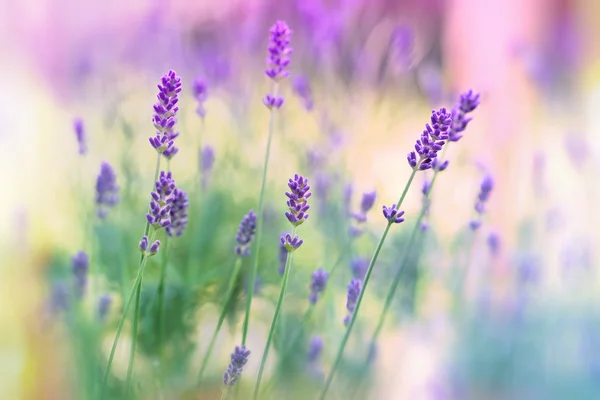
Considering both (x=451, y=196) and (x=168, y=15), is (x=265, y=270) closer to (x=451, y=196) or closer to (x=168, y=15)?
(x=451, y=196)

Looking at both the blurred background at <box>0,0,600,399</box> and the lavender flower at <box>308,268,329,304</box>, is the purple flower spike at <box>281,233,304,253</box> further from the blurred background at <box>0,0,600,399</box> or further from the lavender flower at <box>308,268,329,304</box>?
the blurred background at <box>0,0,600,399</box>

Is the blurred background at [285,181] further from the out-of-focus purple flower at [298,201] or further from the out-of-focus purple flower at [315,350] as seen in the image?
the out-of-focus purple flower at [298,201]

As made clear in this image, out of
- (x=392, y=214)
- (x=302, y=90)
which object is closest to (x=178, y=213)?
(x=392, y=214)

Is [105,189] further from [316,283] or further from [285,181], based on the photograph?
[285,181]

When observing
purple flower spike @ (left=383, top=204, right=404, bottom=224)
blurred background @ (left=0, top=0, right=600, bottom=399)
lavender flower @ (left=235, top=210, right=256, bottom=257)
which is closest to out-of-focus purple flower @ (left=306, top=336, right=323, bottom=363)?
blurred background @ (left=0, top=0, right=600, bottom=399)

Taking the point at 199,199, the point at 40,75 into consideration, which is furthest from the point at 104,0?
the point at 199,199

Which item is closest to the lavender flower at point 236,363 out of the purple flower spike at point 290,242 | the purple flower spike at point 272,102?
the purple flower spike at point 290,242
